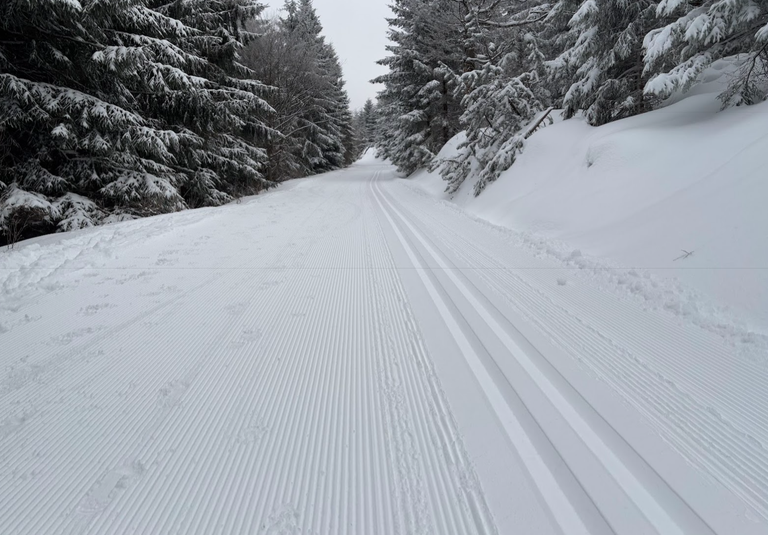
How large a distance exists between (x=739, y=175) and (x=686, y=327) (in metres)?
2.62

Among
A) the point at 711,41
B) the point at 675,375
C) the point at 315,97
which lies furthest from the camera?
the point at 315,97

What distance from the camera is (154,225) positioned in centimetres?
640

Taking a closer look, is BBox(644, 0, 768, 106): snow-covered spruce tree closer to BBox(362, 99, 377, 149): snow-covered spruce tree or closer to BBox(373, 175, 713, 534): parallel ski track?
BBox(373, 175, 713, 534): parallel ski track

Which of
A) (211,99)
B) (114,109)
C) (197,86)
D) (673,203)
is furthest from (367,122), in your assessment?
(673,203)

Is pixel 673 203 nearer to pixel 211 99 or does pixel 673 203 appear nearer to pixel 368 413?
pixel 368 413

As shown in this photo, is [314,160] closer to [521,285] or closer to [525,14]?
[525,14]

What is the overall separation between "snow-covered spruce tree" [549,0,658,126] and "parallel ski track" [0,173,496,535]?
24.8ft

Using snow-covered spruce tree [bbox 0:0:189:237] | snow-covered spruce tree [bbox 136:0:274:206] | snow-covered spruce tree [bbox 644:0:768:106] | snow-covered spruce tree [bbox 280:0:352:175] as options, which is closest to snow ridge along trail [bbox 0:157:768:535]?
snow-covered spruce tree [bbox 644:0:768:106]

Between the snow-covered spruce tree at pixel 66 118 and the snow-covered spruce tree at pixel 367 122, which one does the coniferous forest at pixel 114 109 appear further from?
the snow-covered spruce tree at pixel 367 122

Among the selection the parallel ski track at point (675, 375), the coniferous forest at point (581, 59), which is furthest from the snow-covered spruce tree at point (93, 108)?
the parallel ski track at point (675, 375)

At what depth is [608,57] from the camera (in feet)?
22.4

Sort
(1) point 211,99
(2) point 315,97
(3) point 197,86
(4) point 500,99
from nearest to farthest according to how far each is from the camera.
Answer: (3) point 197,86
(4) point 500,99
(1) point 211,99
(2) point 315,97

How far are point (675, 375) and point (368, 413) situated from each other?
6.42 ft

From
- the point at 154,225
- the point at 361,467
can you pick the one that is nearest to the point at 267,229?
the point at 154,225
